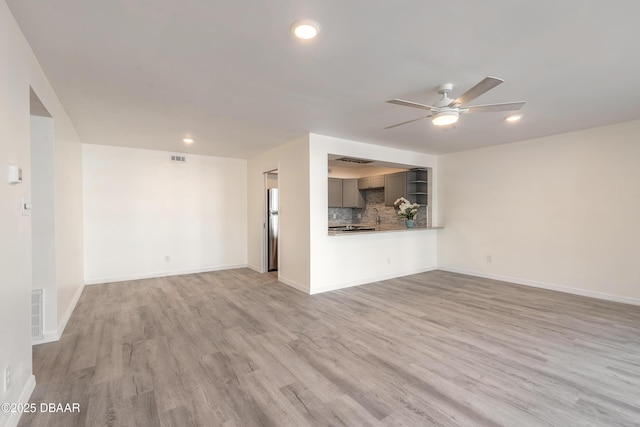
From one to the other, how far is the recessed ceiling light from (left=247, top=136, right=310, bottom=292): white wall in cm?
254

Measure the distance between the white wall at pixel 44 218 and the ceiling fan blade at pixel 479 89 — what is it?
3.91m

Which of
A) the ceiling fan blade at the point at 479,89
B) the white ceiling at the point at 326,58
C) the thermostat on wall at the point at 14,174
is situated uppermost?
the white ceiling at the point at 326,58

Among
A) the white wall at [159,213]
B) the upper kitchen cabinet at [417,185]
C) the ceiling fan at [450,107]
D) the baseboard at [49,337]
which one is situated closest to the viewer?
the ceiling fan at [450,107]

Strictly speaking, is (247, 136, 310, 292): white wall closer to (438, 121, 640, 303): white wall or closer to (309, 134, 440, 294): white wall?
(309, 134, 440, 294): white wall

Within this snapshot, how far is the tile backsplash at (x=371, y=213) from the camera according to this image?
7341 millimetres

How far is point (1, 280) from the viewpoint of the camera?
155cm

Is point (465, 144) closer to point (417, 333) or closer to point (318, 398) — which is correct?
point (417, 333)

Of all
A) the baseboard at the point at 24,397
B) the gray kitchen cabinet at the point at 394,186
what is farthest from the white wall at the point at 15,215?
the gray kitchen cabinet at the point at 394,186

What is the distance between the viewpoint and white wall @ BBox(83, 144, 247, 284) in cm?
512

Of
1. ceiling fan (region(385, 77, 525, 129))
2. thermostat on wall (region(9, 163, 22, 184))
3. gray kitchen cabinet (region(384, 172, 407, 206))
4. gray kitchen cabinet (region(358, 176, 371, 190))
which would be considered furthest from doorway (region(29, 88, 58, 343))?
gray kitchen cabinet (region(358, 176, 371, 190))

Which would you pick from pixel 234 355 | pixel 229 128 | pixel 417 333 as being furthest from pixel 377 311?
pixel 229 128

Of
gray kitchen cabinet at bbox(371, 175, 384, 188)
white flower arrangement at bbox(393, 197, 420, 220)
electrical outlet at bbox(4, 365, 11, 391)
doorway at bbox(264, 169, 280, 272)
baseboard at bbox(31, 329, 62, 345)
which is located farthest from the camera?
gray kitchen cabinet at bbox(371, 175, 384, 188)

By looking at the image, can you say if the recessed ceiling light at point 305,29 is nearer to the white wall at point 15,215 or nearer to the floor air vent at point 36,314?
the white wall at point 15,215

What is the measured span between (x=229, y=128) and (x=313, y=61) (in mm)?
2221
